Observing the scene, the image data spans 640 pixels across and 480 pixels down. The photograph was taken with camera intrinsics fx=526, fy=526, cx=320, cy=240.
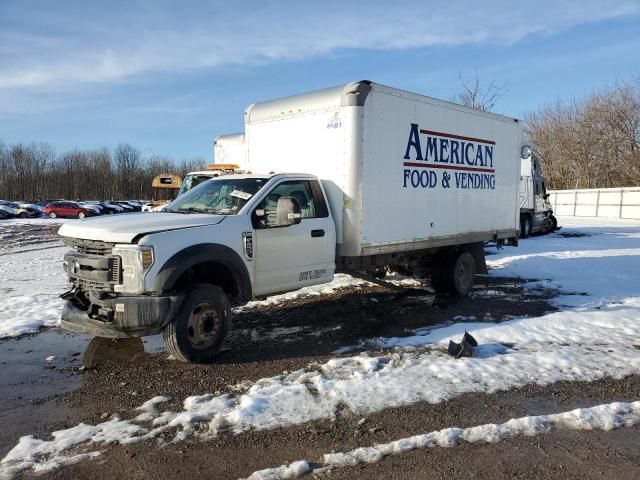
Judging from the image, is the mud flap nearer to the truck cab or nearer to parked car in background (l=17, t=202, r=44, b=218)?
the truck cab

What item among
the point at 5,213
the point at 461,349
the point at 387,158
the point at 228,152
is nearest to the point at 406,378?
the point at 461,349

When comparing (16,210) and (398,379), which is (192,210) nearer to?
(398,379)

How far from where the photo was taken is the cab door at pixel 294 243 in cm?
631

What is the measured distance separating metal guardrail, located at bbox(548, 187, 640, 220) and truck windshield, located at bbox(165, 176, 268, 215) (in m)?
37.5

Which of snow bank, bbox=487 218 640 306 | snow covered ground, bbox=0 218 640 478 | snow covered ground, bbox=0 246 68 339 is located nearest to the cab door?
snow covered ground, bbox=0 218 640 478

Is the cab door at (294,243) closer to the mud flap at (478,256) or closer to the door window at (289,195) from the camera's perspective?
the door window at (289,195)

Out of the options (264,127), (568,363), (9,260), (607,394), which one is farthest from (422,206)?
(9,260)

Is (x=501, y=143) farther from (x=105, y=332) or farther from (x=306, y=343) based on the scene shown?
(x=105, y=332)

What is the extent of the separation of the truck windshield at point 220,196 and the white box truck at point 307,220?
0.9 inches

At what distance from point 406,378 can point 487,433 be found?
125 cm

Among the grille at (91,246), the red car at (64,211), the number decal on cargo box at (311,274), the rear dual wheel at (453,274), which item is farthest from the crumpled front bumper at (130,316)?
the red car at (64,211)

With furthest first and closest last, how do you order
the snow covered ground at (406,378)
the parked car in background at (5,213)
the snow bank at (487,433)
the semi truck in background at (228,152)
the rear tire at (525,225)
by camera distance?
the parked car in background at (5,213) < the rear tire at (525,225) < the semi truck in background at (228,152) < the snow covered ground at (406,378) < the snow bank at (487,433)

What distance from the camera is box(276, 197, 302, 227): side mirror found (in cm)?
616

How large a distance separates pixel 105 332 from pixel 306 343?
2.38 meters
